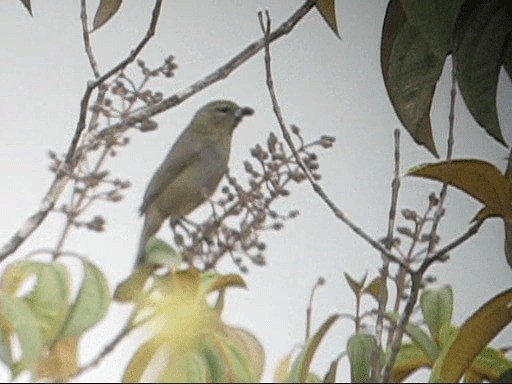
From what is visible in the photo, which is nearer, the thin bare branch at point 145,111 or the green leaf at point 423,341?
the green leaf at point 423,341

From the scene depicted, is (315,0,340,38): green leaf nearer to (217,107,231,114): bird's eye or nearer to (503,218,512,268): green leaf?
(503,218,512,268): green leaf

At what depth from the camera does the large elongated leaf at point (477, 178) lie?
15.3 inches

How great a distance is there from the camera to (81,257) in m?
0.41

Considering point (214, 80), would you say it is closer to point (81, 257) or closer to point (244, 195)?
point (244, 195)

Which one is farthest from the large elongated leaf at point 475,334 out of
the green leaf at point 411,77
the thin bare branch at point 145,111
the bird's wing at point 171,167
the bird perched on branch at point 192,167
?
the bird's wing at point 171,167

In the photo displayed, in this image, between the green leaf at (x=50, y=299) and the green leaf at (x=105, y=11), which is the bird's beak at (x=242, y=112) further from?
the green leaf at (x=50, y=299)

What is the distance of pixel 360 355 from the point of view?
0.44 meters

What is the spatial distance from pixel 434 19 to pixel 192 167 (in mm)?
834

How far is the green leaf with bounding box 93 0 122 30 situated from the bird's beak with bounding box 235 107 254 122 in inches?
24.5

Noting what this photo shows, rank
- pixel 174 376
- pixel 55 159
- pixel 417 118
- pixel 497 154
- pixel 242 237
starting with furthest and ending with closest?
pixel 497 154 < pixel 55 159 < pixel 242 237 < pixel 417 118 < pixel 174 376

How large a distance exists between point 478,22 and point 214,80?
178 mm

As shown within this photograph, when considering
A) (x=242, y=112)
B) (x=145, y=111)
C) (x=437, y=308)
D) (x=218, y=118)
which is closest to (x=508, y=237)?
(x=437, y=308)

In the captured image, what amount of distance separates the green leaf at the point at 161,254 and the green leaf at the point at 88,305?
20 millimetres

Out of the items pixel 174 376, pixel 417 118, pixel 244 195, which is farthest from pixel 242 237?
pixel 174 376
